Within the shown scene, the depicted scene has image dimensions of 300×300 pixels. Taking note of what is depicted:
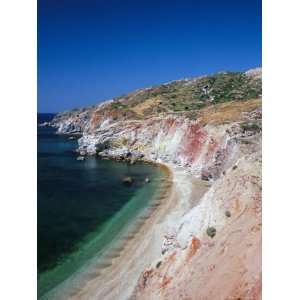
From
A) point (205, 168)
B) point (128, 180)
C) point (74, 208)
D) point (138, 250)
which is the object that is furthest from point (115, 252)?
point (205, 168)

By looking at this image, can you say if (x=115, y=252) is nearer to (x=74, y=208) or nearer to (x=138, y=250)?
(x=138, y=250)

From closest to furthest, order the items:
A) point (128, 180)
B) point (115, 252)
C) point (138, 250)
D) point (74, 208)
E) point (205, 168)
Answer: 1. point (138, 250)
2. point (115, 252)
3. point (74, 208)
4. point (205, 168)
5. point (128, 180)
